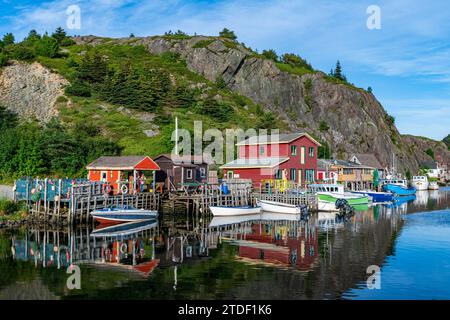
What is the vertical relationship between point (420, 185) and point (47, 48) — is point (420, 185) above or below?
below

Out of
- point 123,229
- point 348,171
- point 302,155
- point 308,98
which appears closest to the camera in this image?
point 123,229

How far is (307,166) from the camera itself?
64.7 metres

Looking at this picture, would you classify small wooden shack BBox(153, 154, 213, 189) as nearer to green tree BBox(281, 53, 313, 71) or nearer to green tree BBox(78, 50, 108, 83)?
green tree BBox(78, 50, 108, 83)

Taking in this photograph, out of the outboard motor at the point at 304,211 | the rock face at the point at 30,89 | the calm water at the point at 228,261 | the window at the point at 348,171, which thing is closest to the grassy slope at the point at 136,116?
the rock face at the point at 30,89

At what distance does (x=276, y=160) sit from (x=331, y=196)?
9.18 metres

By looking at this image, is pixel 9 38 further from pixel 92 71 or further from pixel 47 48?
pixel 92 71

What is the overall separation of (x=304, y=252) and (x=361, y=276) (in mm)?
6740

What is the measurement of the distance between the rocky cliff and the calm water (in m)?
90.6

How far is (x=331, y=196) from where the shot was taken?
2201 inches

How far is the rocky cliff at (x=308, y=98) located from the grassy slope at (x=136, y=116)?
15.3 meters

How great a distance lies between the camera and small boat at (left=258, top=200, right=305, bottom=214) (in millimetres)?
49750

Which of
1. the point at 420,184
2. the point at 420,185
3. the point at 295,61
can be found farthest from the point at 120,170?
the point at 295,61

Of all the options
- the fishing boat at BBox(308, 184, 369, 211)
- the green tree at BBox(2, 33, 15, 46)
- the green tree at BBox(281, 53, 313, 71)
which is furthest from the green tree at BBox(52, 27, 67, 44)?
the fishing boat at BBox(308, 184, 369, 211)

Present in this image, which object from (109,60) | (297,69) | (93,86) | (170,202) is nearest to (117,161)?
(170,202)
